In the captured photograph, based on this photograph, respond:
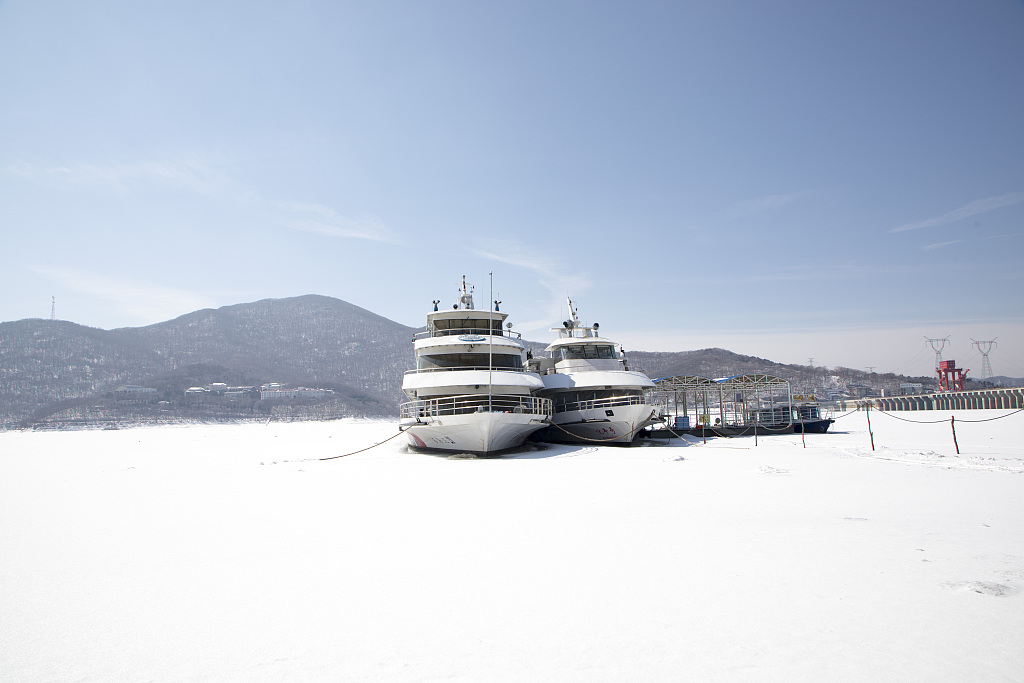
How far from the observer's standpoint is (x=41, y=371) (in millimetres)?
152125

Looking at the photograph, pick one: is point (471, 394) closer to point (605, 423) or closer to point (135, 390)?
point (605, 423)

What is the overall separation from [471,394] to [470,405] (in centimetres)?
76

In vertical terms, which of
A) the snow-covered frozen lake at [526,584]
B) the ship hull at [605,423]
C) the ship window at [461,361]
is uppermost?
the ship window at [461,361]

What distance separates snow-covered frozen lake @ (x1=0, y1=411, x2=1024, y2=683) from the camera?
4539 mm

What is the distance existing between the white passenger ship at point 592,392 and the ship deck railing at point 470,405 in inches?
89.5

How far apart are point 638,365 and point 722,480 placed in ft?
545

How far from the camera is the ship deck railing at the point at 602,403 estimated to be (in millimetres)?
26688

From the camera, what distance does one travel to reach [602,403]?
90.3 feet

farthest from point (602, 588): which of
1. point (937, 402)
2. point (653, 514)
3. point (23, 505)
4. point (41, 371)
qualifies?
point (41, 371)

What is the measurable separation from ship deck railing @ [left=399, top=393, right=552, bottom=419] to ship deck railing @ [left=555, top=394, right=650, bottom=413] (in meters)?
3.02

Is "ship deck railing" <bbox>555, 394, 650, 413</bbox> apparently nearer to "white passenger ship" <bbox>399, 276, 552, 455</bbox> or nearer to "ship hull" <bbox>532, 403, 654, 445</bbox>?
"ship hull" <bbox>532, 403, 654, 445</bbox>

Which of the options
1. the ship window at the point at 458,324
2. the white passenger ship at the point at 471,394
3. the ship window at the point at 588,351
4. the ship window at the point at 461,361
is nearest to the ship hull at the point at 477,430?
the white passenger ship at the point at 471,394

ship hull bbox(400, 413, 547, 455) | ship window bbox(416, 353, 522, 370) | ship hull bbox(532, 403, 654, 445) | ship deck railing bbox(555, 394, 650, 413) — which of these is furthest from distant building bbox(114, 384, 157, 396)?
ship deck railing bbox(555, 394, 650, 413)

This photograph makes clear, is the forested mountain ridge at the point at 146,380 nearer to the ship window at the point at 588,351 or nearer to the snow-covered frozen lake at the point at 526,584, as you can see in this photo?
the ship window at the point at 588,351
